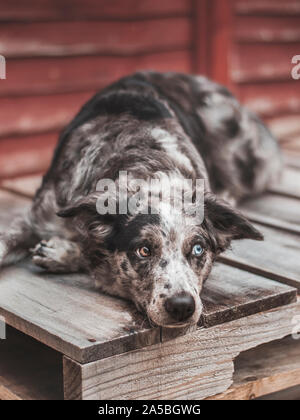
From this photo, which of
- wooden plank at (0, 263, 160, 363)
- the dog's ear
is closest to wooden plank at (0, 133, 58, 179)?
wooden plank at (0, 263, 160, 363)

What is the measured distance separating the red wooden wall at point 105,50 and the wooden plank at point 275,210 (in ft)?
5.65

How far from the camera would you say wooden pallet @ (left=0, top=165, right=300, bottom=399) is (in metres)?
2.99

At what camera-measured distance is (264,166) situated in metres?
5.34

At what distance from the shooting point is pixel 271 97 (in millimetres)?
7703

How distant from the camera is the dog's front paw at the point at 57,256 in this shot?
12.1 feet

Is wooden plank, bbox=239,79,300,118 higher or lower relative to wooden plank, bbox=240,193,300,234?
higher

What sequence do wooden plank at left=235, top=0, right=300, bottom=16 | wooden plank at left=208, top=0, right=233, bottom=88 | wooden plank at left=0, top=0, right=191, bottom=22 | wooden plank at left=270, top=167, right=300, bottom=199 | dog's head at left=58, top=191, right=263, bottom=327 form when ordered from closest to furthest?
dog's head at left=58, top=191, right=263, bottom=327 → wooden plank at left=270, top=167, right=300, bottom=199 → wooden plank at left=0, top=0, right=191, bottom=22 → wooden plank at left=208, top=0, right=233, bottom=88 → wooden plank at left=235, top=0, right=300, bottom=16

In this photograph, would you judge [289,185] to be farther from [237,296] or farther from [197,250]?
[197,250]

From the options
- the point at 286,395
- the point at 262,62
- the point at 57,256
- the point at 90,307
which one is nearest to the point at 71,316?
the point at 90,307

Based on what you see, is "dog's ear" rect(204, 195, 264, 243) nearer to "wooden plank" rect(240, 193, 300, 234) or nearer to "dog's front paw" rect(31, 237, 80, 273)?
"dog's front paw" rect(31, 237, 80, 273)

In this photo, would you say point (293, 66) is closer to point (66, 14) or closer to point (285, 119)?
point (285, 119)

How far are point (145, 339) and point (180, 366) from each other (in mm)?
239

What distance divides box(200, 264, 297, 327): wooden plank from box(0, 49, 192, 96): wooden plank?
254 cm
